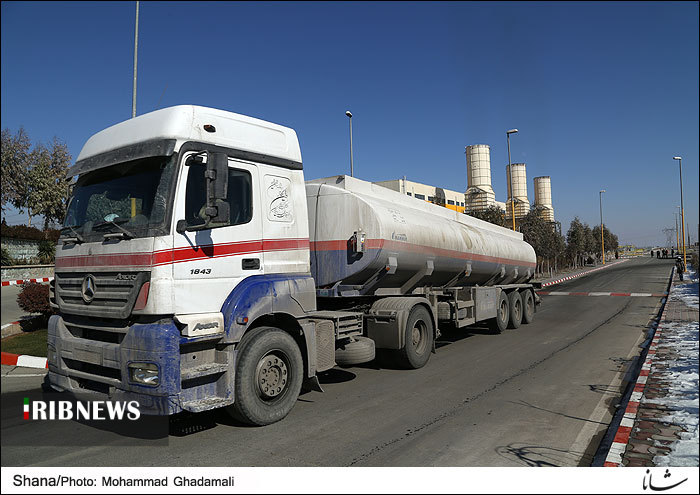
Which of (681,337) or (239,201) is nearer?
(239,201)

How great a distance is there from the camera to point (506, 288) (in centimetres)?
1367

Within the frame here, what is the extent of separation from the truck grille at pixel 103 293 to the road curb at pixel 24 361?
12.0 ft

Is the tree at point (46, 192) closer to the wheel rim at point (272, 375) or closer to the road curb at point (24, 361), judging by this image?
the road curb at point (24, 361)

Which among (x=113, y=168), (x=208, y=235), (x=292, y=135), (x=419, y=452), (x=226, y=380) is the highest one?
(x=292, y=135)

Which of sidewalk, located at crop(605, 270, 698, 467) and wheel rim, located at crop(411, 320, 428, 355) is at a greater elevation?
wheel rim, located at crop(411, 320, 428, 355)

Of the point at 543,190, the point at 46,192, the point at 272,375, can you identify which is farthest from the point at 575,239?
the point at 272,375

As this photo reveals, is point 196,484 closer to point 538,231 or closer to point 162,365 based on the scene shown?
point 162,365

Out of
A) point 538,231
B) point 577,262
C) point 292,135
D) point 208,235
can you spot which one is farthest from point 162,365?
point 577,262

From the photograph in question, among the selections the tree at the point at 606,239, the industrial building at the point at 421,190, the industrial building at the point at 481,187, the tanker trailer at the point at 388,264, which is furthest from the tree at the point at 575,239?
the tanker trailer at the point at 388,264

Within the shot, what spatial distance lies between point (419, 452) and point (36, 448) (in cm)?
393

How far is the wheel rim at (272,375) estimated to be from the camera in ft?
18.2

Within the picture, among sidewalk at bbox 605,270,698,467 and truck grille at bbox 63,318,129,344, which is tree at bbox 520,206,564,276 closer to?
sidewalk at bbox 605,270,698,467

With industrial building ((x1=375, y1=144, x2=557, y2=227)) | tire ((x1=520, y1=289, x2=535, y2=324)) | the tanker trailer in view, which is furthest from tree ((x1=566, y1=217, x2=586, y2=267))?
the tanker trailer

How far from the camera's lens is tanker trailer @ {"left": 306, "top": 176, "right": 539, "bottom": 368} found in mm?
7781
